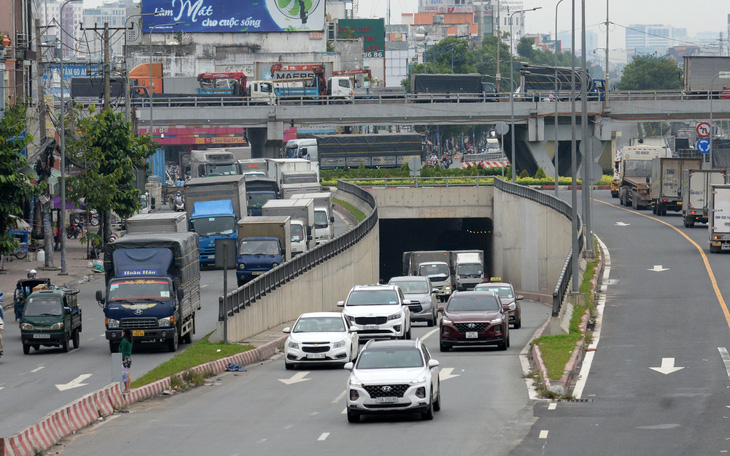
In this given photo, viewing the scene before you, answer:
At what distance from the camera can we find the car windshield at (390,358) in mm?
20750

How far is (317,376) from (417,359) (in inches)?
301

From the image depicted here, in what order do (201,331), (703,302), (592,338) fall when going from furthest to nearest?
(703,302), (201,331), (592,338)

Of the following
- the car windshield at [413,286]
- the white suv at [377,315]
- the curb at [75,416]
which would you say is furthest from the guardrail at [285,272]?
the curb at [75,416]

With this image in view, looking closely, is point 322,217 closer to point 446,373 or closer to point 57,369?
point 57,369

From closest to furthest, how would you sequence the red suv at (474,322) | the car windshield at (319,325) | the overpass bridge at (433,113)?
the car windshield at (319,325), the red suv at (474,322), the overpass bridge at (433,113)

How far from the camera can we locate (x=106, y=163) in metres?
59.0

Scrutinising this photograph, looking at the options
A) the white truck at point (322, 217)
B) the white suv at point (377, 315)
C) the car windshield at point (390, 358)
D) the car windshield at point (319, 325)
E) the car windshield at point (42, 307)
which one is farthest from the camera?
the white truck at point (322, 217)

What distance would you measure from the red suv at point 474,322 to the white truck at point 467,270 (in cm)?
2578

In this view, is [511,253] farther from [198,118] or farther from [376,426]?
[376,426]

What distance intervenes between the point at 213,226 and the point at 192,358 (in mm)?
24320

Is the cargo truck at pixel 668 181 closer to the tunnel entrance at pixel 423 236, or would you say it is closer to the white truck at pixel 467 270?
the white truck at pixel 467 270

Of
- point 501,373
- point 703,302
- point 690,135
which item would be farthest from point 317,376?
point 690,135

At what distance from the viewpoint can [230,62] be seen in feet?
445

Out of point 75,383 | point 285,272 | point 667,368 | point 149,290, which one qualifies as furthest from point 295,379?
point 285,272
